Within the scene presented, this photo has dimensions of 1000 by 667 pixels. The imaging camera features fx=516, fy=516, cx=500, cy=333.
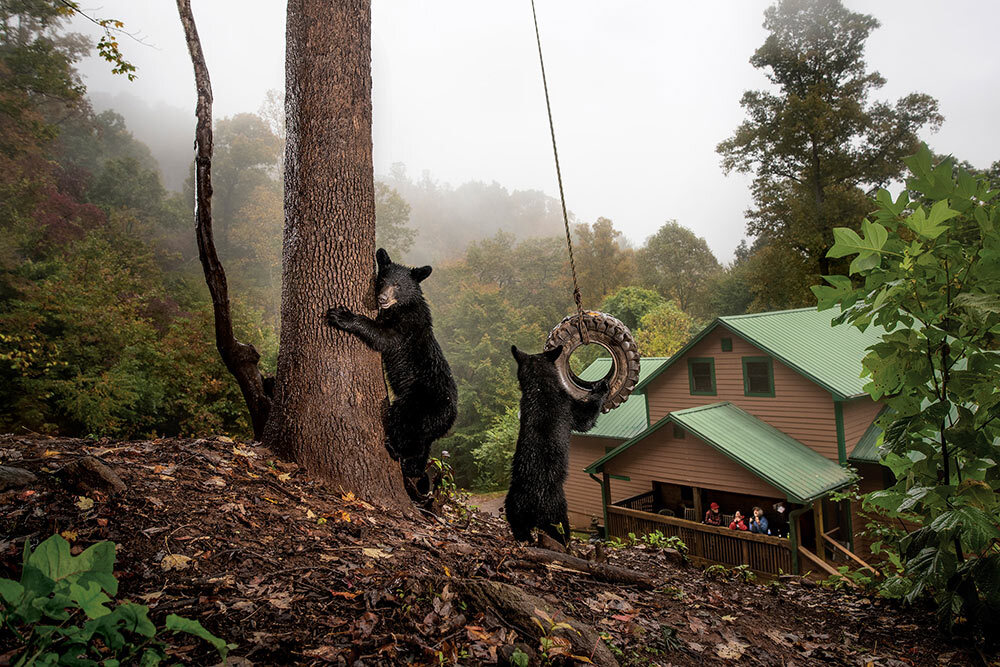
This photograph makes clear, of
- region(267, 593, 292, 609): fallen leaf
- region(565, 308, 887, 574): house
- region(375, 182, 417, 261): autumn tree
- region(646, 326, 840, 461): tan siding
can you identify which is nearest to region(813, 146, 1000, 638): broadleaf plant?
region(267, 593, 292, 609): fallen leaf

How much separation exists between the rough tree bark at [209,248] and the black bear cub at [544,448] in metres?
1.95

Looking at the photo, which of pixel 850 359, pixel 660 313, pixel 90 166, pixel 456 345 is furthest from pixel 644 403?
pixel 90 166

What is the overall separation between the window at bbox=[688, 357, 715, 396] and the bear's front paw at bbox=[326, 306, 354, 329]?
9.91m

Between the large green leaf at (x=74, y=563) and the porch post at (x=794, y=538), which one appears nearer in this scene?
the large green leaf at (x=74, y=563)

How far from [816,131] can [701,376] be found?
1112 centimetres

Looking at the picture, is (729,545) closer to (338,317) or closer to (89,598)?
(338,317)

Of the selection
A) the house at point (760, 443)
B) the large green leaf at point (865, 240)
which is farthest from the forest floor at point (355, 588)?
the house at point (760, 443)

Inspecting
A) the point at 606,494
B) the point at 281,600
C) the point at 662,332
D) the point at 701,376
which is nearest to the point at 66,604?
the point at 281,600

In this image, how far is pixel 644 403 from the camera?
13.9m

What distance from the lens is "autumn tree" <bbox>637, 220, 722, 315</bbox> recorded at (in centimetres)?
2505

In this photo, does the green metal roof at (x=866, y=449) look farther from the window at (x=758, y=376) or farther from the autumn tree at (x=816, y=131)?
the autumn tree at (x=816, y=131)

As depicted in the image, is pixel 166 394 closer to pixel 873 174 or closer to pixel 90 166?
pixel 90 166

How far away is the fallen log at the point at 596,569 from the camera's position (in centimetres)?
302

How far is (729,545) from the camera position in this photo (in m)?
8.66
